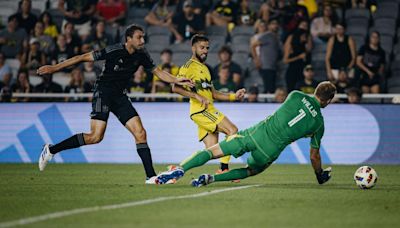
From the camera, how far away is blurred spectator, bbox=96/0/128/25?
23.4 meters

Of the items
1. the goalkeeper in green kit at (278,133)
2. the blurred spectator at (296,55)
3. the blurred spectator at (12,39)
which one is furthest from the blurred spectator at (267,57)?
the goalkeeper in green kit at (278,133)

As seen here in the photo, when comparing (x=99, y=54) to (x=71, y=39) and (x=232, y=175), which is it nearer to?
(x=232, y=175)

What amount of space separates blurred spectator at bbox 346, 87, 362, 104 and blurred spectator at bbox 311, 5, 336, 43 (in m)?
2.93

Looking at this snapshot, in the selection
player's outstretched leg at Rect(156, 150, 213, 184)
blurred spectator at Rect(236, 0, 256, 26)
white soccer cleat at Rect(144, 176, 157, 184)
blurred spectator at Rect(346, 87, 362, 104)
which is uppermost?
blurred spectator at Rect(236, 0, 256, 26)

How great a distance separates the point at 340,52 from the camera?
68.3 feet

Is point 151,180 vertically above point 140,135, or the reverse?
point 140,135

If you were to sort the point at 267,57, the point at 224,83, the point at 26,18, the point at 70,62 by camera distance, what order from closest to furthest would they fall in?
1. the point at 70,62
2. the point at 224,83
3. the point at 267,57
4. the point at 26,18

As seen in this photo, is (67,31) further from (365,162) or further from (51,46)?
(365,162)

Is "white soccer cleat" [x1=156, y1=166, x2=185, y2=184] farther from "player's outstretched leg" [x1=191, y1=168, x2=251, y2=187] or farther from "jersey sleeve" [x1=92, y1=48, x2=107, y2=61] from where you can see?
"jersey sleeve" [x1=92, y1=48, x2=107, y2=61]

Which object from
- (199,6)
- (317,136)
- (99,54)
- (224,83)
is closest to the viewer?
(317,136)

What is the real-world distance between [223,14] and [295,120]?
11.7m

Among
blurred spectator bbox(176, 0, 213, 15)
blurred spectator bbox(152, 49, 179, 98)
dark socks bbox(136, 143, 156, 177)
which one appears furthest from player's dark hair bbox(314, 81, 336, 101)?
blurred spectator bbox(176, 0, 213, 15)

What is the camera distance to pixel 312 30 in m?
22.0

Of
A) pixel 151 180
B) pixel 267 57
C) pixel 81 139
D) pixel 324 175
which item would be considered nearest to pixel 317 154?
pixel 324 175
